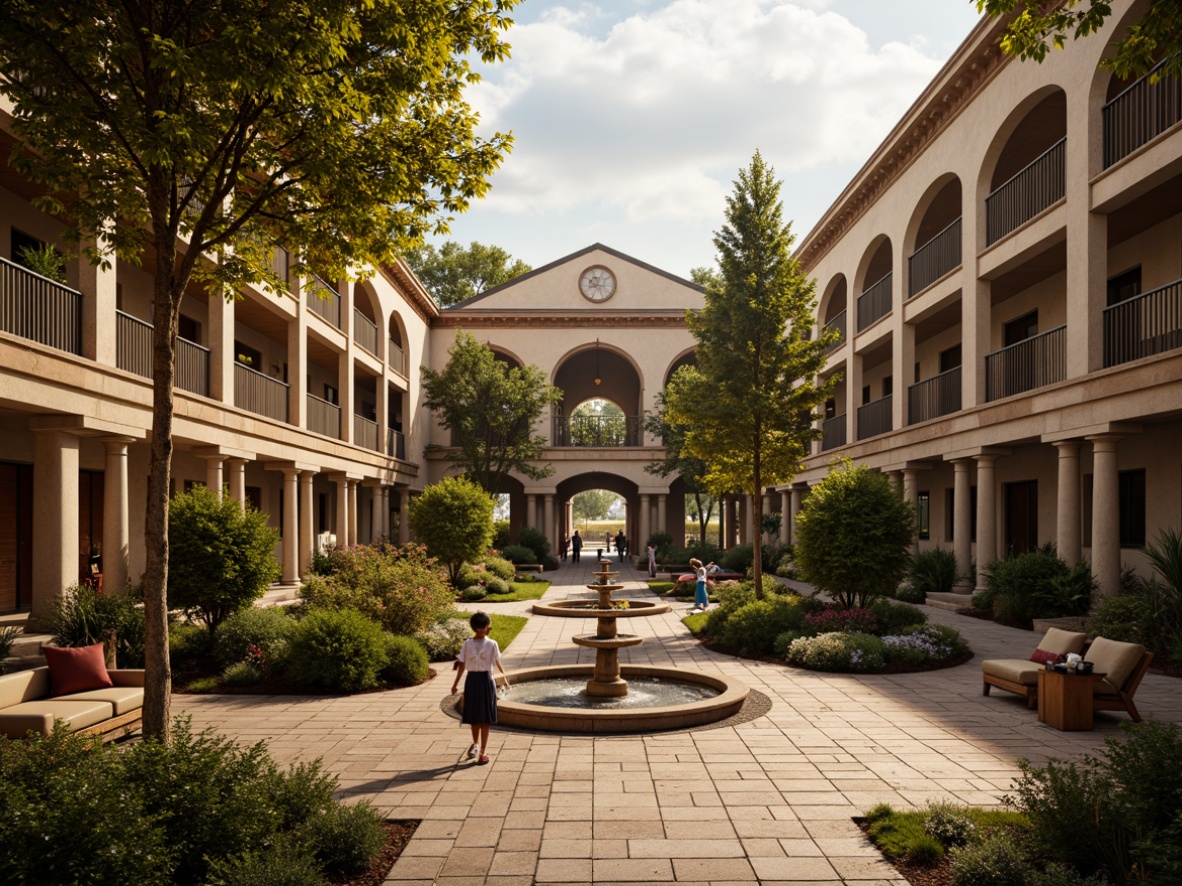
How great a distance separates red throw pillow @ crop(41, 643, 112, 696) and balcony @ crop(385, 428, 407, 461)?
23.7 meters

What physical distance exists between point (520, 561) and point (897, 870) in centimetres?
2846

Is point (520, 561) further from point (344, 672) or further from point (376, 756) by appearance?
point (376, 756)

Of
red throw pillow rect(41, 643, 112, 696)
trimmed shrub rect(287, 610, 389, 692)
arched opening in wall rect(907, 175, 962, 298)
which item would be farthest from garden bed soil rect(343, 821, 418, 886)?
arched opening in wall rect(907, 175, 962, 298)

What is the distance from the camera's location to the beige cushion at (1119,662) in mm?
9062

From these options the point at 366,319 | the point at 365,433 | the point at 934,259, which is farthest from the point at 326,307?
the point at 934,259

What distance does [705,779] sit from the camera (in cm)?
706

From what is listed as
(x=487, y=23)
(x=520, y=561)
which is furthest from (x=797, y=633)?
(x=520, y=561)

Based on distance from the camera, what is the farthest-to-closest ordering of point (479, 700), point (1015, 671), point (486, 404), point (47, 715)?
point (486, 404) < point (1015, 671) < point (479, 700) < point (47, 715)

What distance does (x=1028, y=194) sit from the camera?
1780 centimetres

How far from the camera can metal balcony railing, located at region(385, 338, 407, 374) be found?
112 feet

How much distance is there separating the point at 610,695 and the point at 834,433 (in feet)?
78.0

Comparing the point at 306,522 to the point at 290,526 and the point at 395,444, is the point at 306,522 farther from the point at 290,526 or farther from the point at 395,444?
the point at 395,444

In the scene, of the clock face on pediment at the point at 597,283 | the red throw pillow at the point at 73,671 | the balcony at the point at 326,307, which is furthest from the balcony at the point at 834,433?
the red throw pillow at the point at 73,671

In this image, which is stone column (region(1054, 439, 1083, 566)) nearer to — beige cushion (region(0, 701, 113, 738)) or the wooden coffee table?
the wooden coffee table
